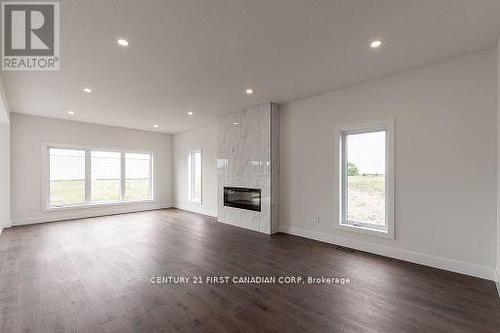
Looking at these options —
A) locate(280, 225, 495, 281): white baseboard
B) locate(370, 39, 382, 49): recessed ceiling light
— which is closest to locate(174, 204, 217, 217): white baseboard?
locate(280, 225, 495, 281): white baseboard

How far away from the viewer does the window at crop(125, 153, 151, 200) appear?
8.01m

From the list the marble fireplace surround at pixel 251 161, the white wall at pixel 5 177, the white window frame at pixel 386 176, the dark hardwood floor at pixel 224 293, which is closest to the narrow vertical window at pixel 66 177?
the white wall at pixel 5 177

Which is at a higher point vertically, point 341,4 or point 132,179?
point 341,4

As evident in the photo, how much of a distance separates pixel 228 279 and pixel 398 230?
2.75m

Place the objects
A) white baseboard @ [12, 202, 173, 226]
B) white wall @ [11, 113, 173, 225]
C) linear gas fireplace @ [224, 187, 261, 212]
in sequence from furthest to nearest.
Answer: white baseboard @ [12, 202, 173, 226], white wall @ [11, 113, 173, 225], linear gas fireplace @ [224, 187, 261, 212]

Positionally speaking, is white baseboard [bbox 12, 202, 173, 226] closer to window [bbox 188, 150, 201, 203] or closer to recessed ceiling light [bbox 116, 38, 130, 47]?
window [bbox 188, 150, 201, 203]

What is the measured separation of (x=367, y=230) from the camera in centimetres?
394

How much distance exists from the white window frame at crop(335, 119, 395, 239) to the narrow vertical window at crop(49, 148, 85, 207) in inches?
287

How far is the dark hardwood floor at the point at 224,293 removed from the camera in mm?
2102

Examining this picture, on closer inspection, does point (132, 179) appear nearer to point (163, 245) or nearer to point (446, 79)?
point (163, 245)

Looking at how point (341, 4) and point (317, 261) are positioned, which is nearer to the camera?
point (341, 4)

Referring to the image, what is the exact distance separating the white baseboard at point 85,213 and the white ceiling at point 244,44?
3.34 metres

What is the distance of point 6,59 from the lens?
307cm

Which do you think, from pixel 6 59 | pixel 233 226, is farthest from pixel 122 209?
pixel 6 59
